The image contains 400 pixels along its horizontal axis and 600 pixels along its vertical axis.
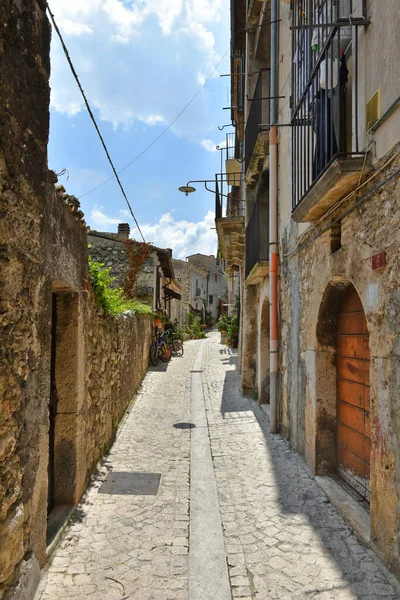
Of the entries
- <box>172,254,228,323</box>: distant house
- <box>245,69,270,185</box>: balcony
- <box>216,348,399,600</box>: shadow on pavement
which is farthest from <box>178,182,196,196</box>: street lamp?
<box>172,254,228,323</box>: distant house

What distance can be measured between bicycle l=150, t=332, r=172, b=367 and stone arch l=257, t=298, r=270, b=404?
6201mm

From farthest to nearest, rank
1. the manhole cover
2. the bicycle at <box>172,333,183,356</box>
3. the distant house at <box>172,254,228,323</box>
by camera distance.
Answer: the distant house at <box>172,254,228,323</box> < the bicycle at <box>172,333,183,356</box> < the manhole cover

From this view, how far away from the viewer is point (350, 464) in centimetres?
433

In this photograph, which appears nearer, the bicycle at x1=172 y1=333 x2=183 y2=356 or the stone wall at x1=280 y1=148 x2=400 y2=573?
the stone wall at x1=280 y1=148 x2=400 y2=573

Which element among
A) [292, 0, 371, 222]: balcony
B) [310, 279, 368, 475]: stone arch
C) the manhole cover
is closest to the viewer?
[292, 0, 371, 222]: balcony

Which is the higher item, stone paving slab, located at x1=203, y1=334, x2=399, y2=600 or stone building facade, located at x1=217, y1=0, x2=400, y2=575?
stone building facade, located at x1=217, y1=0, x2=400, y2=575

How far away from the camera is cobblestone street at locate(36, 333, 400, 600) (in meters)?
2.80

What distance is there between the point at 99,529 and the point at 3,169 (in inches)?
118

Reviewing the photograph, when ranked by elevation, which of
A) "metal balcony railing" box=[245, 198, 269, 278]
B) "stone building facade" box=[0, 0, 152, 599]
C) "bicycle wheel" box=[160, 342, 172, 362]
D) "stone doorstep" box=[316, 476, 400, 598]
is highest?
"metal balcony railing" box=[245, 198, 269, 278]

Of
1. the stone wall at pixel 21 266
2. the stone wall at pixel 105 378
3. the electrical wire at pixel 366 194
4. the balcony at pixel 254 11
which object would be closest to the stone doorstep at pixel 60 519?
the stone wall at pixel 21 266

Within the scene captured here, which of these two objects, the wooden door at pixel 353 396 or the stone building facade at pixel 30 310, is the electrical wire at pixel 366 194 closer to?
the wooden door at pixel 353 396

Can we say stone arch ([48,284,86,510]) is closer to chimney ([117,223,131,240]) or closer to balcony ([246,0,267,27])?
balcony ([246,0,267,27])

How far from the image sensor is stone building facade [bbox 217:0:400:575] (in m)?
2.97

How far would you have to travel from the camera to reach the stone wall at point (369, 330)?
2.90m
